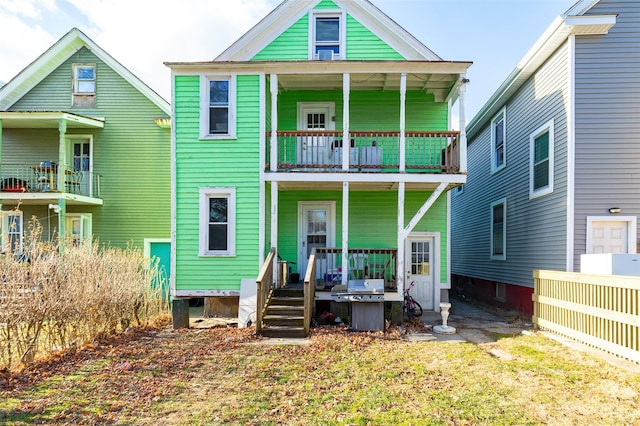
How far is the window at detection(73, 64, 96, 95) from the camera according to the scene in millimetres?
13836

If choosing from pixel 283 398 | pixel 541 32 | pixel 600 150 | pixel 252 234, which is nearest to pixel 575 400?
pixel 283 398

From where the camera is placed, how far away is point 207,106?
1030 cm

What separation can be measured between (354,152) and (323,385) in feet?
21.5

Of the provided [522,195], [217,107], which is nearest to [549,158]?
[522,195]

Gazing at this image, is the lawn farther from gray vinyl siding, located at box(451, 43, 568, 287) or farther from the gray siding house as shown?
gray vinyl siding, located at box(451, 43, 568, 287)

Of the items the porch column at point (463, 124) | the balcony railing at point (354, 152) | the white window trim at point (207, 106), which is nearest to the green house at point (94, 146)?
the white window trim at point (207, 106)

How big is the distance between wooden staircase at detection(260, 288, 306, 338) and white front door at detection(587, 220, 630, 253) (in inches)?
278

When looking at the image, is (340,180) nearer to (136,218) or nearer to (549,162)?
(549,162)

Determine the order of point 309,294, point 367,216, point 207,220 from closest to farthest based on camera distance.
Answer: point 309,294, point 207,220, point 367,216

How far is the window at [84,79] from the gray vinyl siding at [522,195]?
49.1 feet

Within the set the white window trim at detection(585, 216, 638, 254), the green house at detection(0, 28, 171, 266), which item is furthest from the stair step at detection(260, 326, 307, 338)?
the green house at detection(0, 28, 171, 266)

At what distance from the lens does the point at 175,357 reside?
6.79 m

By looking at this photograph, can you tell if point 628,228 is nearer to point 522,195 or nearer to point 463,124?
point 522,195

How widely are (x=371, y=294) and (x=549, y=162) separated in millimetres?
5927
